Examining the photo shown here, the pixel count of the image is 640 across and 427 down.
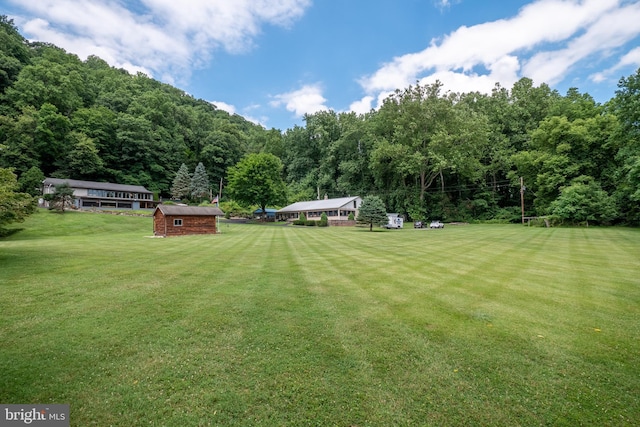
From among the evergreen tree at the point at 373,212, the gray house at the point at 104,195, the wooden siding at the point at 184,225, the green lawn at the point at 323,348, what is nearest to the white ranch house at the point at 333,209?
the evergreen tree at the point at 373,212

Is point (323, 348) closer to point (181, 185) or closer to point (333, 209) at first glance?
Result: point (333, 209)

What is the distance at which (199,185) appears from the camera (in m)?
66.2

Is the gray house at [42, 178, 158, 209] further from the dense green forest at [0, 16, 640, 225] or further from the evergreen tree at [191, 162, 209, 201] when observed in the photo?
the evergreen tree at [191, 162, 209, 201]

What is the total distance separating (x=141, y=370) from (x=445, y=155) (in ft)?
167

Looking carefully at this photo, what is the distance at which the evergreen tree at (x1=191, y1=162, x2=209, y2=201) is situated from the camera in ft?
215

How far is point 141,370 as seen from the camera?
4.25 m

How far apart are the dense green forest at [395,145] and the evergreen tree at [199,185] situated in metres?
7.50

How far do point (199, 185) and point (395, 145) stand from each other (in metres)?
45.0

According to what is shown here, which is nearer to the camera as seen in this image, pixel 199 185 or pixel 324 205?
pixel 324 205

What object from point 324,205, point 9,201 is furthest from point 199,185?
point 9,201

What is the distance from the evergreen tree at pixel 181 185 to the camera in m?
63.5

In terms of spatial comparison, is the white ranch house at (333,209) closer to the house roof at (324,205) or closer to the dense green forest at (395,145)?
the house roof at (324,205)

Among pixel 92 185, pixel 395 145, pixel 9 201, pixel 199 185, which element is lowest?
pixel 9 201

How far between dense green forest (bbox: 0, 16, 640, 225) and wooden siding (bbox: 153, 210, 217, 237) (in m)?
19.0
